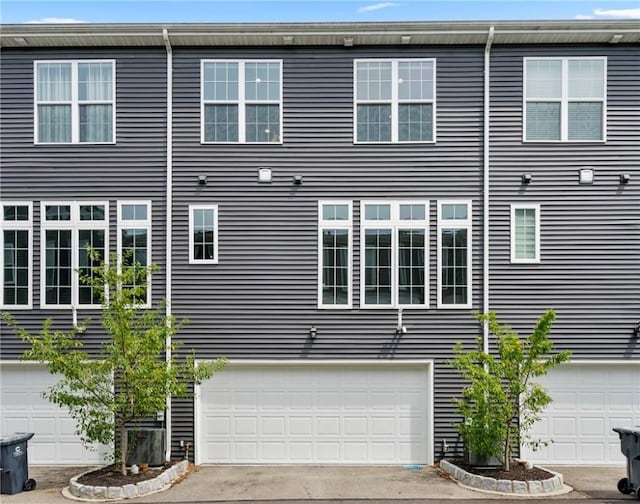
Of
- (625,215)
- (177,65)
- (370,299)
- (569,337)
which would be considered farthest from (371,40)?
(569,337)

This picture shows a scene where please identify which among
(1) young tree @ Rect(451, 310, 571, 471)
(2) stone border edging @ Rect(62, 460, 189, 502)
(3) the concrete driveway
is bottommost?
(3) the concrete driveway

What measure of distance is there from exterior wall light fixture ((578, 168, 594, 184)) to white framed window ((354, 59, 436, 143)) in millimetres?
2831

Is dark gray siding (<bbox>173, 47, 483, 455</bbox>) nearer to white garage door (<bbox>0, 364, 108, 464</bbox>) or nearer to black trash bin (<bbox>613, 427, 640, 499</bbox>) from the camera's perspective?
white garage door (<bbox>0, 364, 108, 464</bbox>)

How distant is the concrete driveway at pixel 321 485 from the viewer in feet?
31.2

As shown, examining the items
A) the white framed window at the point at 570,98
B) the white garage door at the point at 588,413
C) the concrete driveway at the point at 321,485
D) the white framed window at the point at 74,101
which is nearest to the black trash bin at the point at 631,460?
the concrete driveway at the point at 321,485

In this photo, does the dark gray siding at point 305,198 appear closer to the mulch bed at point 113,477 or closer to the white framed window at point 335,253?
the white framed window at point 335,253

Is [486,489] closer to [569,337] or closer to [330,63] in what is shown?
[569,337]

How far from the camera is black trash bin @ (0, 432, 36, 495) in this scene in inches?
381

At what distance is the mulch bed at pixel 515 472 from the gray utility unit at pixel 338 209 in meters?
1.00

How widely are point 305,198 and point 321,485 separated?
4.98 m

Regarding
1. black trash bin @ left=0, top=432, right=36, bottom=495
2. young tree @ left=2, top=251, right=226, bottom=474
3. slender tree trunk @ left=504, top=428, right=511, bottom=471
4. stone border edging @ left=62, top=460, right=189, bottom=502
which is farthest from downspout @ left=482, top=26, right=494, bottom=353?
black trash bin @ left=0, top=432, right=36, bottom=495

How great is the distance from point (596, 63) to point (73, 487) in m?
11.4

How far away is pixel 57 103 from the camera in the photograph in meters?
11.9

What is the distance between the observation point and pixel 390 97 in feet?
39.0
